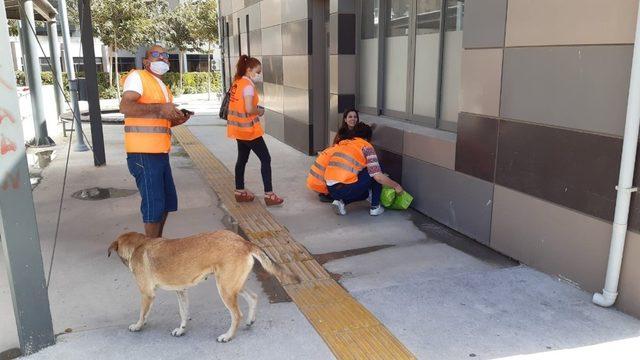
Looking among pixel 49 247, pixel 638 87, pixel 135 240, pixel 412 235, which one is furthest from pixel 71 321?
pixel 638 87

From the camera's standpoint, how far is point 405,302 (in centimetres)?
376

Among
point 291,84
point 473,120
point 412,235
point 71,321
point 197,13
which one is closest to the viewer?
point 71,321

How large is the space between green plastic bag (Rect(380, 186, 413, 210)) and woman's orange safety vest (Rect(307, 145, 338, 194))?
0.73 meters

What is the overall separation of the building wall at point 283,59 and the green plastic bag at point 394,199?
134 inches

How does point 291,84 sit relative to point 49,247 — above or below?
above

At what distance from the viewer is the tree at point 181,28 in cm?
2717

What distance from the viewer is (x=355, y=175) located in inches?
226

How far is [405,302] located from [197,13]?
1017 inches

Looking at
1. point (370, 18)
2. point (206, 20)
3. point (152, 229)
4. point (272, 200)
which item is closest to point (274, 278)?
point (152, 229)

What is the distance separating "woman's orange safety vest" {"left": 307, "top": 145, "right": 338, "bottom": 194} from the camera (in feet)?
20.0

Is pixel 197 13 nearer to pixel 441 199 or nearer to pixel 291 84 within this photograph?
pixel 291 84

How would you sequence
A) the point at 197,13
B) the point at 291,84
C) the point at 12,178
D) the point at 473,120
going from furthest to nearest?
the point at 197,13 → the point at 291,84 → the point at 473,120 → the point at 12,178

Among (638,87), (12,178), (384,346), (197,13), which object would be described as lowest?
(384,346)

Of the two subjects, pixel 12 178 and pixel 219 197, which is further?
pixel 219 197
